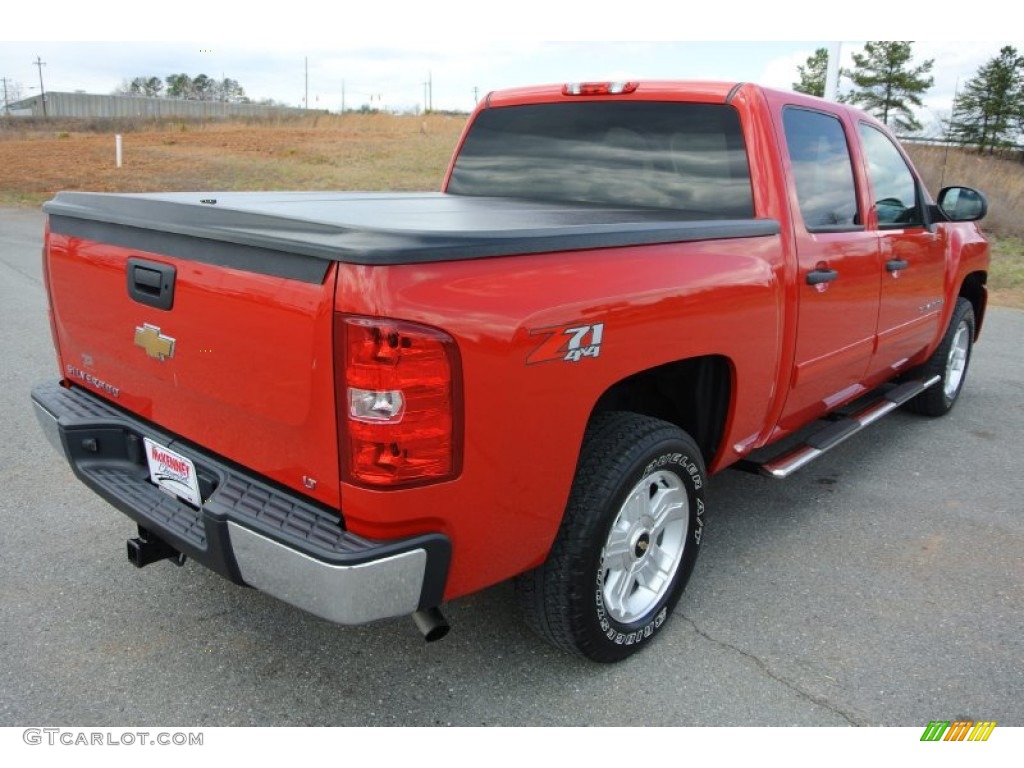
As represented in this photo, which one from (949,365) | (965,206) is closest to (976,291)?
(949,365)

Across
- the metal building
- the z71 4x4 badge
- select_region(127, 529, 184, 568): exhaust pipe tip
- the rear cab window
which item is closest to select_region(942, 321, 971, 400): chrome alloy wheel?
the rear cab window

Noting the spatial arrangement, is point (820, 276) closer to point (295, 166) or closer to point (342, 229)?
point (342, 229)

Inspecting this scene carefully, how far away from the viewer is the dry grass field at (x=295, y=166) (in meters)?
17.6

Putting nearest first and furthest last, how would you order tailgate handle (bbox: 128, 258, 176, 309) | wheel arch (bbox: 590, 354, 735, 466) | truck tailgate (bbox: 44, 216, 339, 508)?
truck tailgate (bbox: 44, 216, 339, 508)
tailgate handle (bbox: 128, 258, 176, 309)
wheel arch (bbox: 590, 354, 735, 466)

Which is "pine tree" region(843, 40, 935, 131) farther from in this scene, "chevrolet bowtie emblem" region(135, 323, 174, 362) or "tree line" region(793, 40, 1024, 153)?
"chevrolet bowtie emblem" region(135, 323, 174, 362)

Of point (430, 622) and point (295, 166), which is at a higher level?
point (295, 166)

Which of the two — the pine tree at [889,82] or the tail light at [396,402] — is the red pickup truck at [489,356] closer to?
the tail light at [396,402]

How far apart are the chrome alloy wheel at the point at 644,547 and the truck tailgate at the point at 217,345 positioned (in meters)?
1.04

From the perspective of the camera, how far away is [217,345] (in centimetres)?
227

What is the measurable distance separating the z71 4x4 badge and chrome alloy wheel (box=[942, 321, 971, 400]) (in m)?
4.09

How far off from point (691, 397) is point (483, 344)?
4.37 feet

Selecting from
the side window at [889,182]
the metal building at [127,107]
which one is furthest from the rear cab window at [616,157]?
the metal building at [127,107]

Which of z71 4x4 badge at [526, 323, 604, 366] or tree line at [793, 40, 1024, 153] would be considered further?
tree line at [793, 40, 1024, 153]
